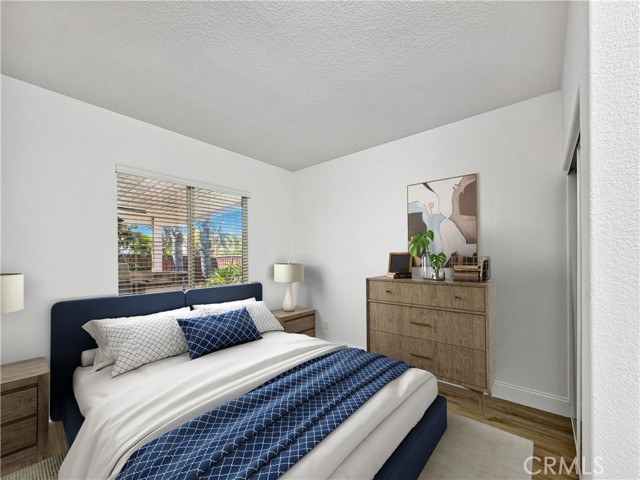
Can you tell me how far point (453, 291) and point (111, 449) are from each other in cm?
240

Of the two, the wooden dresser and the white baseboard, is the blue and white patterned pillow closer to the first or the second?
the wooden dresser

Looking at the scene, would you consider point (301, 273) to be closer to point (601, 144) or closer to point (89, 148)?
point (89, 148)

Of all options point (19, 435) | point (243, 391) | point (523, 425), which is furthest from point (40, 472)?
point (523, 425)

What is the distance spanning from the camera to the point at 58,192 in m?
2.39

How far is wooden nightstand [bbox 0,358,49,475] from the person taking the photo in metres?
1.83

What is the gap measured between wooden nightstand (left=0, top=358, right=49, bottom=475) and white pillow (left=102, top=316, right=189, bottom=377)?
42 cm

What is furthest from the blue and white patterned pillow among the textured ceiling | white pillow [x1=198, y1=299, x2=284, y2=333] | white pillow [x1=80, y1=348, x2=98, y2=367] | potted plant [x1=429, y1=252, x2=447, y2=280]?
the textured ceiling

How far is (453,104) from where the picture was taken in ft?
8.51

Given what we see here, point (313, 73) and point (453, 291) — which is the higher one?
point (313, 73)

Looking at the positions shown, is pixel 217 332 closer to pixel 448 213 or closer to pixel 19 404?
pixel 19 404

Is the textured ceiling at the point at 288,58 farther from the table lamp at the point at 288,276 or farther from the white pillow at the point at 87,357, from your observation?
the white pillow at the point at 87,357

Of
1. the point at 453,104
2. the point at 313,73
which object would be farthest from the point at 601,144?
the point at 453,104

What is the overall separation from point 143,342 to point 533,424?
3.08 metres

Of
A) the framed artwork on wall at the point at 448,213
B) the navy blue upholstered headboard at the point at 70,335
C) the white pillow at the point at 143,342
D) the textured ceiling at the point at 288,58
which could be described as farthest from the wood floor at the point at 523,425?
the textured ceiling at the point at 288,58
